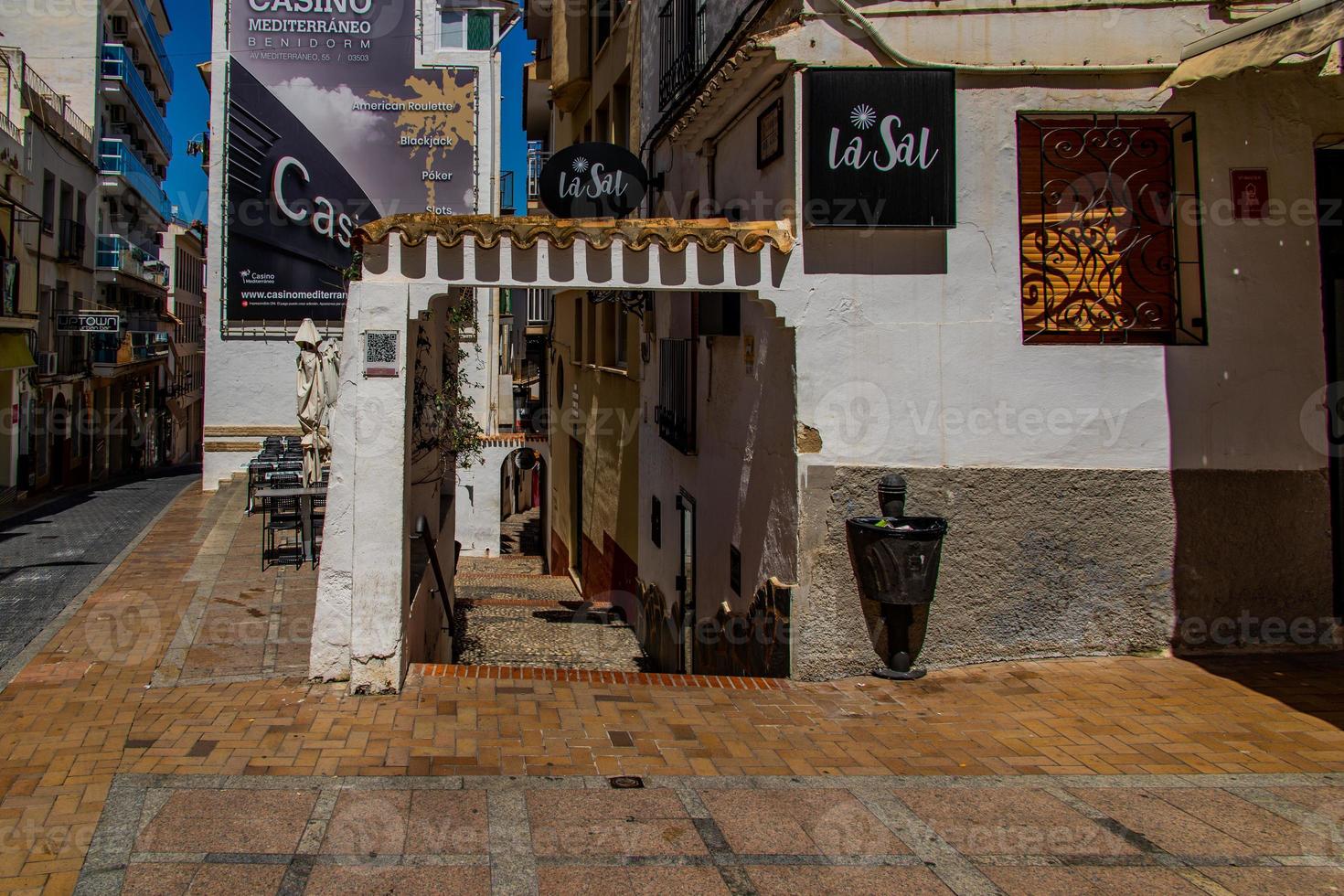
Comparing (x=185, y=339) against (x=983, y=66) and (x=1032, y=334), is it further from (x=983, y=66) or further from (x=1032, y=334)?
(x=1032, y=334)

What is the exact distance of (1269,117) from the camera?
7602 mm

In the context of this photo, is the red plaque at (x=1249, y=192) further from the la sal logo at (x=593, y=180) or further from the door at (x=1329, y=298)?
the la sal logo at (x=593, y=180)

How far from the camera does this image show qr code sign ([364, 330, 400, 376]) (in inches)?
281

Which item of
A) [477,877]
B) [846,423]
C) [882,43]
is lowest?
[477,877]

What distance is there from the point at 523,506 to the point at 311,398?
26.8 metres

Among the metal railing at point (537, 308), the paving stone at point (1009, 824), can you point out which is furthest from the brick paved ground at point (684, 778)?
the metal railing at point (537, 308)

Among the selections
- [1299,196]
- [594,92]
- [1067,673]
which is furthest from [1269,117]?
[594,92]

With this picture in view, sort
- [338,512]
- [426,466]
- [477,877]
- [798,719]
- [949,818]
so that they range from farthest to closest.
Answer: [426,466]
[338,512]
[798,719]
[949,818]
[477,877]

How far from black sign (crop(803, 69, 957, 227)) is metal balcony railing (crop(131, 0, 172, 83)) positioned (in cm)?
3549

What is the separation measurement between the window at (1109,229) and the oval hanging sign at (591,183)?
4217 millimetres

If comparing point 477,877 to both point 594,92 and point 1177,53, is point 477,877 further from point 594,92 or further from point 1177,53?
point 594,92

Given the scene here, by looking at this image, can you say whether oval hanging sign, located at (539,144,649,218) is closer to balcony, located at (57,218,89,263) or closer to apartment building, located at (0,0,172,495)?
apartment building, located at (0,0,172,495)

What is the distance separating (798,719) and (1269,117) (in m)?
5.39

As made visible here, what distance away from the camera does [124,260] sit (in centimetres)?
3256
